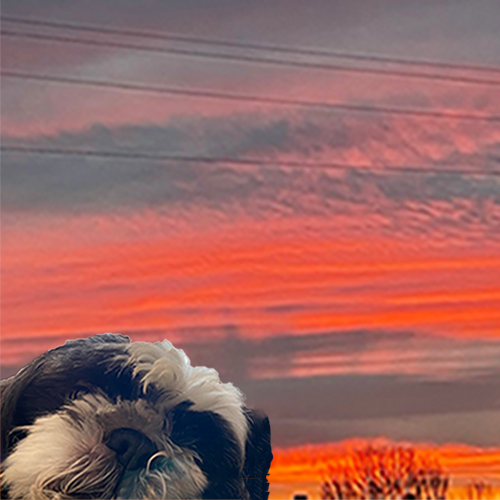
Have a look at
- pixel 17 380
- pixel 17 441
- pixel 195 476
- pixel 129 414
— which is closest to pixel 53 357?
pixel 17 380

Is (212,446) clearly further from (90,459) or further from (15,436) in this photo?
(15,436)

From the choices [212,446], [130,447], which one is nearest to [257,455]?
[212,446]

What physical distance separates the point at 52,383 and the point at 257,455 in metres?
0.42

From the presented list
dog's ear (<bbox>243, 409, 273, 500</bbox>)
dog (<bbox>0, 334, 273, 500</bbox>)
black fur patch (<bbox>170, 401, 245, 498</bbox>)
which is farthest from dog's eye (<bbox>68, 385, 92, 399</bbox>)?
dog's ear (<bbox>243, 409, 273, 500</bbox>)

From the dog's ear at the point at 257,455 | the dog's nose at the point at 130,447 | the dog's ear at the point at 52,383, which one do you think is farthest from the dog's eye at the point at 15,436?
the dog's ear at the point at 257,455

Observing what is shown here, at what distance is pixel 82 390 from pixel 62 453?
11 cm

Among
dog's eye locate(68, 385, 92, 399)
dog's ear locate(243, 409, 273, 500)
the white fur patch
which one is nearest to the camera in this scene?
the white fur patch

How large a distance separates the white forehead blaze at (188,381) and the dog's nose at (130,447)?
91 millimetres

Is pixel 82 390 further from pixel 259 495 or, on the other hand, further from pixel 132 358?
pixel 259 495

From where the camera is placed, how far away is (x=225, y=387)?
1695mm

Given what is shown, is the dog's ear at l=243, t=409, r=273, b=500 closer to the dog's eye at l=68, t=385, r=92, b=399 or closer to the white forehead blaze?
the white forehead blaze

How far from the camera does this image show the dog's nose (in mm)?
1411

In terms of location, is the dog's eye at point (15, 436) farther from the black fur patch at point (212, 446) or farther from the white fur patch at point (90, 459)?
the black fur patch at point (212, 446)

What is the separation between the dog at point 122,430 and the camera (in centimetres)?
139
